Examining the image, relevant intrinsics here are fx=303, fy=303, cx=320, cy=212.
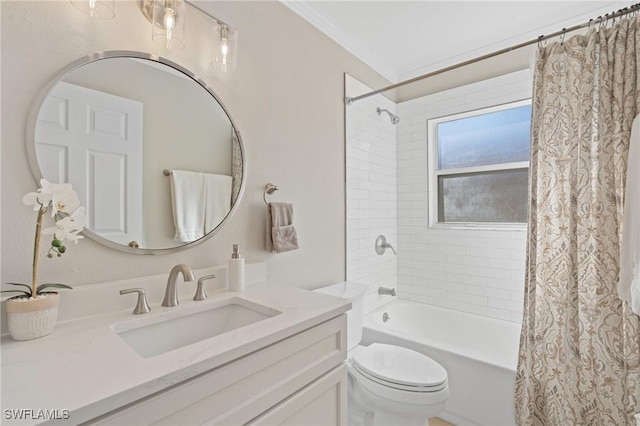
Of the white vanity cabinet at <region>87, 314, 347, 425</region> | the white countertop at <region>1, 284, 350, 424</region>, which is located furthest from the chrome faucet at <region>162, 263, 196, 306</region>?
the white vanity cabinet at <region>87, 314, 347, 425</region>

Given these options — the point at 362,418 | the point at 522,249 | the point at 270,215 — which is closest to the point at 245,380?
the point at 270,215

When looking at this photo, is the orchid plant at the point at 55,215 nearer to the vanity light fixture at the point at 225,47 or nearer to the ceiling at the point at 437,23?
the vanity light fixture at the point at 225,47

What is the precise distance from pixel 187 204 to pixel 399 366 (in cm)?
140

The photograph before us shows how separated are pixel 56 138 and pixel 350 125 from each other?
5.90 ft

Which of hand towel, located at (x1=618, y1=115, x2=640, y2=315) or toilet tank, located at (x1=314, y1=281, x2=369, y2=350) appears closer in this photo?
hand towel, located at (x1=618, y1=115, x2=640, y2=315)

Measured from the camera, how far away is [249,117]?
1588mm

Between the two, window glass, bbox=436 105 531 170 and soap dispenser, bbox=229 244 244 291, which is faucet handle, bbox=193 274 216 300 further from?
window glass, bbox=436 105 531 170

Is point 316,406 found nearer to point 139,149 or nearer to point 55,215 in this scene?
point 55,215

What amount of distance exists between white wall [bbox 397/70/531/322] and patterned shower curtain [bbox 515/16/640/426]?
92 centimetres

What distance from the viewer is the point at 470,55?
8.41 feet

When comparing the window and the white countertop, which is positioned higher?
the window

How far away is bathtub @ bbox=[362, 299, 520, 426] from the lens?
Result: 170 cm

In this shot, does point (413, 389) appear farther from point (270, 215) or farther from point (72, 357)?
point (72, 357)

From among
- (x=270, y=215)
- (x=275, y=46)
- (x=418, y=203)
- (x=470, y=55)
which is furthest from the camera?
(x=418, y=203)
